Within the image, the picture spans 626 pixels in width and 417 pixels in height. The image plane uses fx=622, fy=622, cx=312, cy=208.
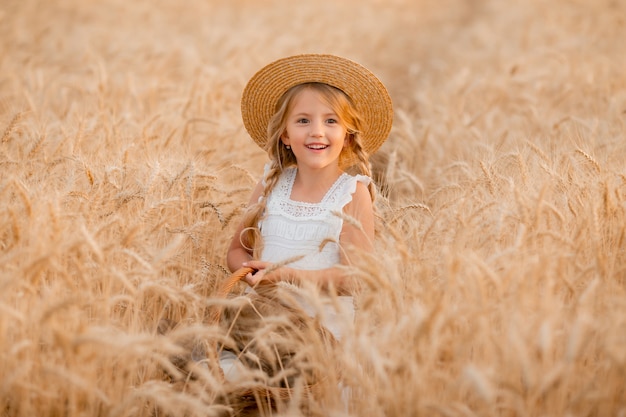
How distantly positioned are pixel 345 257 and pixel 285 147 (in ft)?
2.73

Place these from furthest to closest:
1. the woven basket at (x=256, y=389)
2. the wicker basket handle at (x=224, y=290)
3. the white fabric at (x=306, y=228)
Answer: the white fabric at (x=306, y=228) → the wicker basket handle at (x=224, y=290) → the woven basket at (x=256, y=389)

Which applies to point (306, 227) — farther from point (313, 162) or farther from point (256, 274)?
point (256, 274)

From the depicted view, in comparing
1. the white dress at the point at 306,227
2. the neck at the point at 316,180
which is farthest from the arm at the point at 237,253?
the neck at the point at 316,180

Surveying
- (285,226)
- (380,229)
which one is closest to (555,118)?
(380,229)

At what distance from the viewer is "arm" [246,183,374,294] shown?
2.56m

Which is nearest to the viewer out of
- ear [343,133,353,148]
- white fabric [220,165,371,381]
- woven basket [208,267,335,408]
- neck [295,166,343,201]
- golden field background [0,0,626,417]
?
golden field background [0,0,626,417]

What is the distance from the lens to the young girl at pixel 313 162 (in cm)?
284

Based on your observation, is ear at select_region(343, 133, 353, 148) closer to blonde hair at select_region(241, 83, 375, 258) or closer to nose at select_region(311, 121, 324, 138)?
blonde hair at select_region(241, 83, 375, 258)

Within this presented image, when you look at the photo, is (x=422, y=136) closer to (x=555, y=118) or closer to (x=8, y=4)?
(x=555, y=118)

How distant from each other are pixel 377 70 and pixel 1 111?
549 cm

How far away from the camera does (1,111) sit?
14.6 feet

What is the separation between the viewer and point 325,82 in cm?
295

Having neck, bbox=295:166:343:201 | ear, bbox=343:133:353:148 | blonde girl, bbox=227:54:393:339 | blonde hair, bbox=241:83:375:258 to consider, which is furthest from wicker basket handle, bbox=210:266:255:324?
ear, bbox=343:133:353:148

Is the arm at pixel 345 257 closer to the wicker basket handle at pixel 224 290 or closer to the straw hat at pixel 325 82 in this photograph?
the wicker basket handle at pixel 224 290
